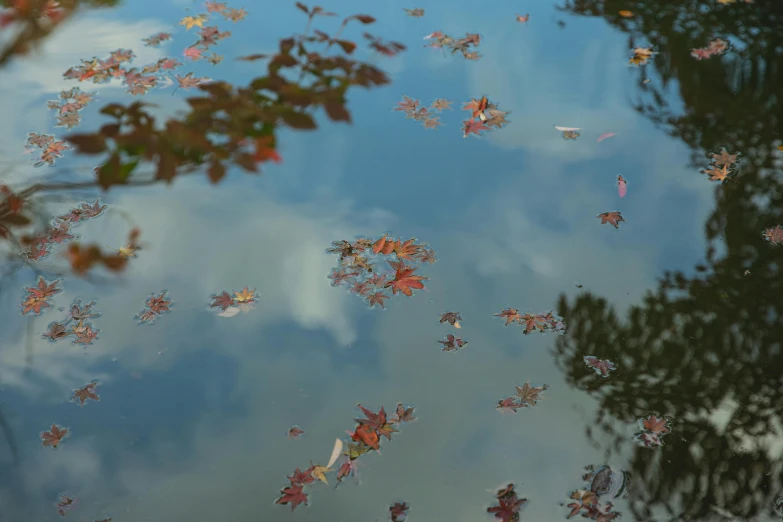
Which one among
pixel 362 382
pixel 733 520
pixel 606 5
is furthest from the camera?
pixel 606 5

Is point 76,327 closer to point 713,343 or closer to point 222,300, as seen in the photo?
point 222,300

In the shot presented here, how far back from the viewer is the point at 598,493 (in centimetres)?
212

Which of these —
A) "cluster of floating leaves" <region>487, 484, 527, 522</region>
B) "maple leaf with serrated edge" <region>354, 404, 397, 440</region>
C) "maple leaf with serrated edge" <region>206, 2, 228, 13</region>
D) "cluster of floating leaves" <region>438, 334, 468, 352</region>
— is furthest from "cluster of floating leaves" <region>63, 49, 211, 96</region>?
"cluster of floating leaves" <region>487, 484, 527, 522</region>

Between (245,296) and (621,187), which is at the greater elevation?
(621,187)

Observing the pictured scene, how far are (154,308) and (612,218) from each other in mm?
2146

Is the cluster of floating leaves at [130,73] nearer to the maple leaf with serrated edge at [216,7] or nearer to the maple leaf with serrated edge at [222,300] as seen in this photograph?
the maple leaf with serrated edge at [216,7]

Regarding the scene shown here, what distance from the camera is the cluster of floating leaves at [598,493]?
6.79 ft

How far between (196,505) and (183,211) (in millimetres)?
1649

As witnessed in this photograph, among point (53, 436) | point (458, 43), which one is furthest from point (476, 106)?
point (53, 436)

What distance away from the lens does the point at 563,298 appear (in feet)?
9.14

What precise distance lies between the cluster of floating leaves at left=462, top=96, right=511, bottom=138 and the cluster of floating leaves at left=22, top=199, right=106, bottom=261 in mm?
2023

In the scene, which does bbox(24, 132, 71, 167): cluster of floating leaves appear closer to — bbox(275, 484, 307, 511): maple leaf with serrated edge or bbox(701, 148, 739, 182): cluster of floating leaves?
bbox(275, 484, 307, 511): maple leaf with serrated edge

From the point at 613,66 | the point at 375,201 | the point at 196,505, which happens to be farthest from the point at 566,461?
the point at 613,66

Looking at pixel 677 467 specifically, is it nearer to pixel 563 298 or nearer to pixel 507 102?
pixel 563 298
